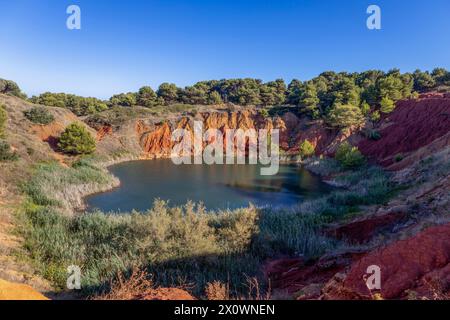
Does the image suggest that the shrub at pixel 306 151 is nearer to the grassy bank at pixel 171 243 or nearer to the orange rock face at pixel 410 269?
the grassy bank at pixel 171 243

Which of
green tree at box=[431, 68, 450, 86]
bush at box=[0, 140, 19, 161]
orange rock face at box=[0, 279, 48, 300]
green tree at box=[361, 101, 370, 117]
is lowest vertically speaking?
orange rock face at box=[0, 279, 48, 300]

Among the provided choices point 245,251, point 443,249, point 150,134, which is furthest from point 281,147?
point 443,249

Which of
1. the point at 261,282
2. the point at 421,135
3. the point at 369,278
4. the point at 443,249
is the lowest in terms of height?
the point at 261,282

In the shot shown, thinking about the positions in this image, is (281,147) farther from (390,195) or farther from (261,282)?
(261,282)

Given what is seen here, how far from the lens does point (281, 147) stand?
52.8 metres

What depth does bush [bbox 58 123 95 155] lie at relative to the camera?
104 feet

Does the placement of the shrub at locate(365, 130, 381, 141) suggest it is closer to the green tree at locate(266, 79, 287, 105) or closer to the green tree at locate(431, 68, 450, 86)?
the green tree at locate(431, 68, 450, 86)

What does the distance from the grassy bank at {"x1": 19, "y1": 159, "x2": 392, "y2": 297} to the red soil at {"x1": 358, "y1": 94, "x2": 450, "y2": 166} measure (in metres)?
20.5

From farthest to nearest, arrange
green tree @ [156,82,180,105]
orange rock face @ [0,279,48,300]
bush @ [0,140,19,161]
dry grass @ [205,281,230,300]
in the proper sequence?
1. green tree @ [156,82,180,105]
2. bush @ [0,140,19,161]
3. dry grass @ [205,281,230,300]
4. orange rock face @ [0,279,48,300]

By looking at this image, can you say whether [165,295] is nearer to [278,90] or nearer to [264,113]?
[264,113]

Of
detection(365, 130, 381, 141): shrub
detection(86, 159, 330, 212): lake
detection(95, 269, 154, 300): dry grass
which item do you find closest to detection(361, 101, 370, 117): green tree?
detection(365, 130, 381, 141): shrub

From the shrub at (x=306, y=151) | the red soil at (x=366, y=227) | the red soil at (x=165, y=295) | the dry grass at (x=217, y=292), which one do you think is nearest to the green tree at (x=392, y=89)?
the shrub at (x=306, y=151)

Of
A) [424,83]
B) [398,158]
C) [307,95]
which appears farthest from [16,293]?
[424,83]

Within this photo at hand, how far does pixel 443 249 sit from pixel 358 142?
37.6 meters
